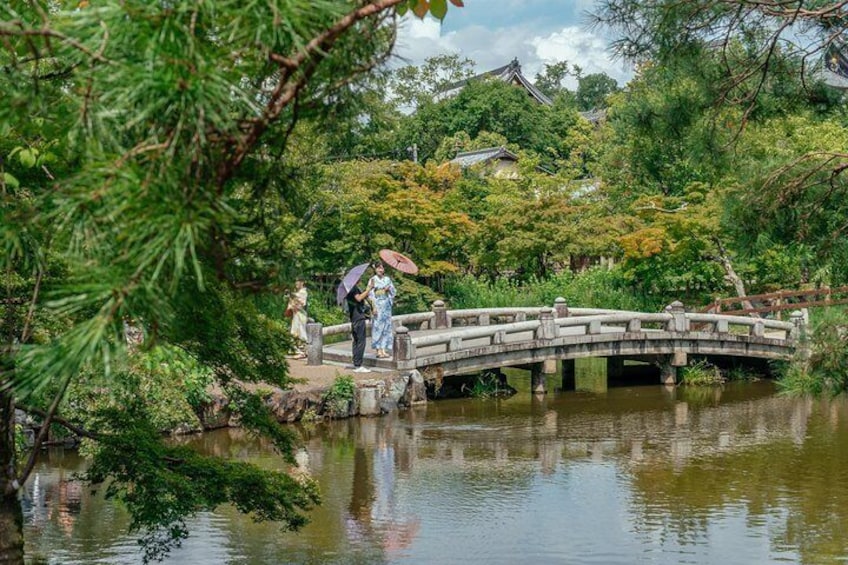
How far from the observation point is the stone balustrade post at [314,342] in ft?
61.2

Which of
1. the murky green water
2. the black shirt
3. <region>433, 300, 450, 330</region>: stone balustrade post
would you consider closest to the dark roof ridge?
<region>433, 300, 450, 330</region>: stone balustrade post

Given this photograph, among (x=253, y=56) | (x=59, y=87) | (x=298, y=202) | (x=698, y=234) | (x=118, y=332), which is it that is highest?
(x=698, y=234)

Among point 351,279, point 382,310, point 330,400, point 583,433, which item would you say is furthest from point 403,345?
point 583,433

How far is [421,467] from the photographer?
14.2m

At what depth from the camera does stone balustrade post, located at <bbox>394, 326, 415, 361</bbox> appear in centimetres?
1809

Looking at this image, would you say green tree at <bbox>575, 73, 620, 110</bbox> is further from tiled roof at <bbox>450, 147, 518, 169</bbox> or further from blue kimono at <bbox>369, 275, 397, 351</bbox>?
blue kimono at <bbox>369, 275, 397, 351</bbox>

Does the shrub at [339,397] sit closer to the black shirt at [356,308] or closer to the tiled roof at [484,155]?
the black shirt at [356,308]

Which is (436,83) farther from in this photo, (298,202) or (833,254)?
(298,202)

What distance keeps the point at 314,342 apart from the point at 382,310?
4.20 ft

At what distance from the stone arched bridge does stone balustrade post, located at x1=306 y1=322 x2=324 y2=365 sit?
0.02 meters

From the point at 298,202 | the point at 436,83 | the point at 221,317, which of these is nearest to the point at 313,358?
the point at 221,317

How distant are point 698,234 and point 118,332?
2291 centimetres

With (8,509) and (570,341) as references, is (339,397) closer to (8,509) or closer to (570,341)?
(570,341)

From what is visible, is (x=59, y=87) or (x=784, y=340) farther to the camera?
(x=784, y=340)
